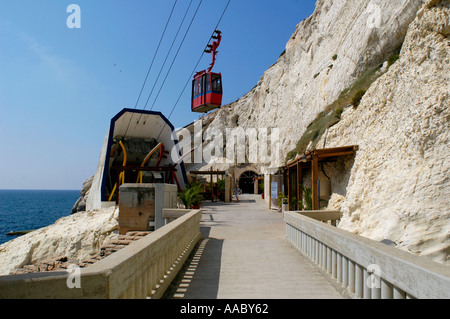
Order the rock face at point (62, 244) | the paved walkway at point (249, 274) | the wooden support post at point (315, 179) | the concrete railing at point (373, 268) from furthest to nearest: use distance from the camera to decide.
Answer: the rock face at point (62, 244) < the wooden support post at point (315, 179) < the paved walkway at point (249, 274) < the concrete railing at point (373, 268)

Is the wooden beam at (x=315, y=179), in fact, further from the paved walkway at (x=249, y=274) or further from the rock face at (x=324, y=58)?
the rock face at (x=324, y=58)

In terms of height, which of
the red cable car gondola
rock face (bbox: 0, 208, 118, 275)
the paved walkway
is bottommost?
rock face (bbox: 0, 208, 118, 275)

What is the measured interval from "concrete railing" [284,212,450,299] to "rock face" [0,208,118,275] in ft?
36.0

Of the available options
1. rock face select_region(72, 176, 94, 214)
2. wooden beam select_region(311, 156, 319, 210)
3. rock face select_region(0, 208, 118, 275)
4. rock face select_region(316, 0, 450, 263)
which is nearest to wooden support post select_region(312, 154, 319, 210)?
wooden beam select_region(311, 156, 319, 210)

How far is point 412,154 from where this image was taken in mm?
8594

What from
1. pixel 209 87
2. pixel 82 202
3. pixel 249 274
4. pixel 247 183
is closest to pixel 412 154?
pixel 249 274

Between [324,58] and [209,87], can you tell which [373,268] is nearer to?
[209,87]

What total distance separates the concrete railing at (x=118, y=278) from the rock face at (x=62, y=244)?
1027cm

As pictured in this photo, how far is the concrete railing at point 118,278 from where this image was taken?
2648 millimetres

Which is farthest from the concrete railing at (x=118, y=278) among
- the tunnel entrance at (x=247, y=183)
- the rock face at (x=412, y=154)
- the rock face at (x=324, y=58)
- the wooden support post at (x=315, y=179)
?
the tunnel entrance at (x=247, y=183)

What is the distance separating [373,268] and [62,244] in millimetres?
15040

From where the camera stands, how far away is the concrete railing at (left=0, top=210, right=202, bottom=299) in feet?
Result: 8.69

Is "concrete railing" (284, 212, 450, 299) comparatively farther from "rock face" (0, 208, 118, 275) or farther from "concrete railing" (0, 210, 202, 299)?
"rock face" (0, 208, 118, 275)
